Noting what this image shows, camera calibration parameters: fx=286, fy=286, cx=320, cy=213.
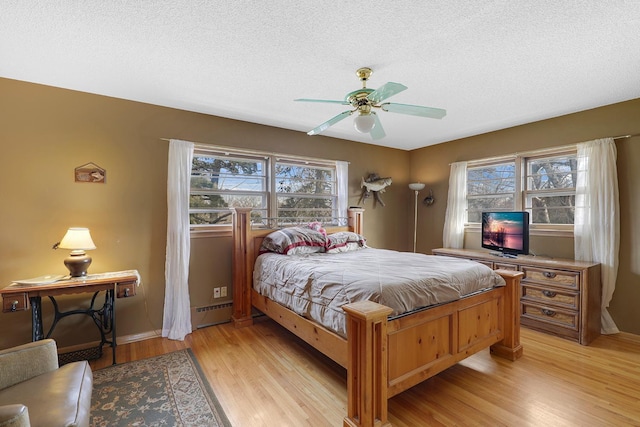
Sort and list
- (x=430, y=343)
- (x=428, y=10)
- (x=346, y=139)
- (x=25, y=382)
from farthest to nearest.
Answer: (x=346, y=139) < (x=430, y=343) < (x=428, y=10) < (x=25, y=382)

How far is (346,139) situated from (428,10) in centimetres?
294

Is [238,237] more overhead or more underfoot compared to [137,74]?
more underfoot

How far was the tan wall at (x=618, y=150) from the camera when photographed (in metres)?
3.01

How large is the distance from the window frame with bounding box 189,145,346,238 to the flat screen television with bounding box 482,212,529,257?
2125mm

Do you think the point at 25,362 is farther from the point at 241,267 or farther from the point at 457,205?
the point at 457,205

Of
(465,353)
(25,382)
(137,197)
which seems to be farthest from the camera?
(137,197)

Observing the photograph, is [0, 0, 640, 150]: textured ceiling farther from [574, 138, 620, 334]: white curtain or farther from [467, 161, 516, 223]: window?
[467, 161, 516, 223]: window

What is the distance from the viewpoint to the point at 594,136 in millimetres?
3258

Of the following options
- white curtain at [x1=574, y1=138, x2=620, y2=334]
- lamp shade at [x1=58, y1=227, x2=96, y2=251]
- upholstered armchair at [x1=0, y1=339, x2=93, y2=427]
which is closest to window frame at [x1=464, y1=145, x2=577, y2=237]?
white curtain at [x1=574, y1=138, x2=620, y2=334]

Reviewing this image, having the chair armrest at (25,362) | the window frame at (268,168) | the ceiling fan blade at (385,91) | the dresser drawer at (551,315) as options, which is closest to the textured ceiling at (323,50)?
the ceiling fan blade at (385,91)

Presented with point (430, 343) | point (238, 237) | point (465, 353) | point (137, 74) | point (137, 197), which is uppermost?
point (137, 74)

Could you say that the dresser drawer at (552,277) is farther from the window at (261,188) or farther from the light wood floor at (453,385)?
the window at (261,188)

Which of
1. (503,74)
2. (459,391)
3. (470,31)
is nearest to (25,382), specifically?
(459,391)

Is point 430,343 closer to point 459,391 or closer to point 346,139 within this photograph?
point 459,391
